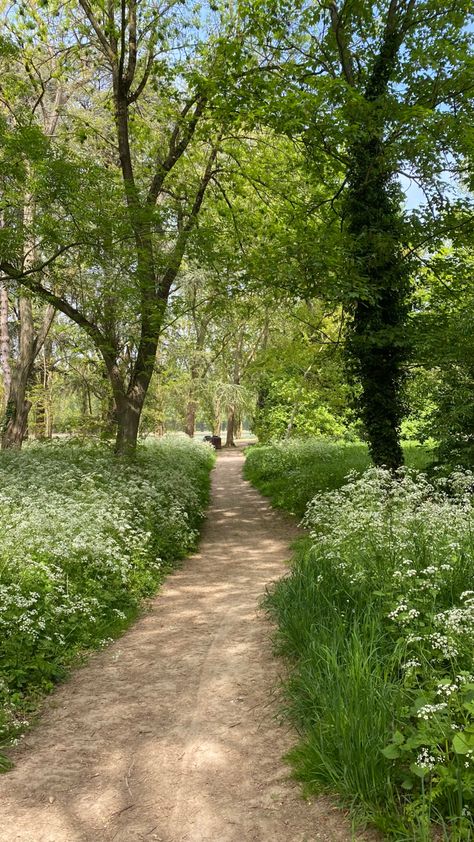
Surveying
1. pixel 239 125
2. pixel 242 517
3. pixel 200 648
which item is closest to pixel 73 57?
pixel 239 125

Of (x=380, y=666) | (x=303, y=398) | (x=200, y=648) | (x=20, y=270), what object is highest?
(x=20, y=270)

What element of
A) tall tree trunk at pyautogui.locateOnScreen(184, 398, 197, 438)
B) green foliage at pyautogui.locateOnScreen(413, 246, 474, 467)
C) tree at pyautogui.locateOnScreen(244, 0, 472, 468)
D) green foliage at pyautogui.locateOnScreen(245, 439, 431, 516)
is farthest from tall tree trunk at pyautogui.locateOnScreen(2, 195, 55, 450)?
tall tree trunk at pyautogui.locateOnScreen(184, 398, 197, 438)

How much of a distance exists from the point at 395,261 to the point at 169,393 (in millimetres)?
23435

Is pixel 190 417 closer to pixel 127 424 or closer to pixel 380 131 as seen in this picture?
pixel 127 424

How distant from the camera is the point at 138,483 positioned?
35.8ft

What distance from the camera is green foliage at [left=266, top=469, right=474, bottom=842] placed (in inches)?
107

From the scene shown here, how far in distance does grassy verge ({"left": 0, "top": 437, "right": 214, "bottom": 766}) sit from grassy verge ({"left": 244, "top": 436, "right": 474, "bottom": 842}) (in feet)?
6.83

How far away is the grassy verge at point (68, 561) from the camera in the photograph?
471 centimetres

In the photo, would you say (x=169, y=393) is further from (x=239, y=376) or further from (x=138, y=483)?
(x=138, y=483)

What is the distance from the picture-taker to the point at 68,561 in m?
6.16

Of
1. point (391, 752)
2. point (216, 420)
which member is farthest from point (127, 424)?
point (216, 420)

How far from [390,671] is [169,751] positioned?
1.65 meters

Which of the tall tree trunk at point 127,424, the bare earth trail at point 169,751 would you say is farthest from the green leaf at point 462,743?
the tall tree trunk at point 127,424

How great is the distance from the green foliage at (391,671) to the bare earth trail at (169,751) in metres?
0.26
